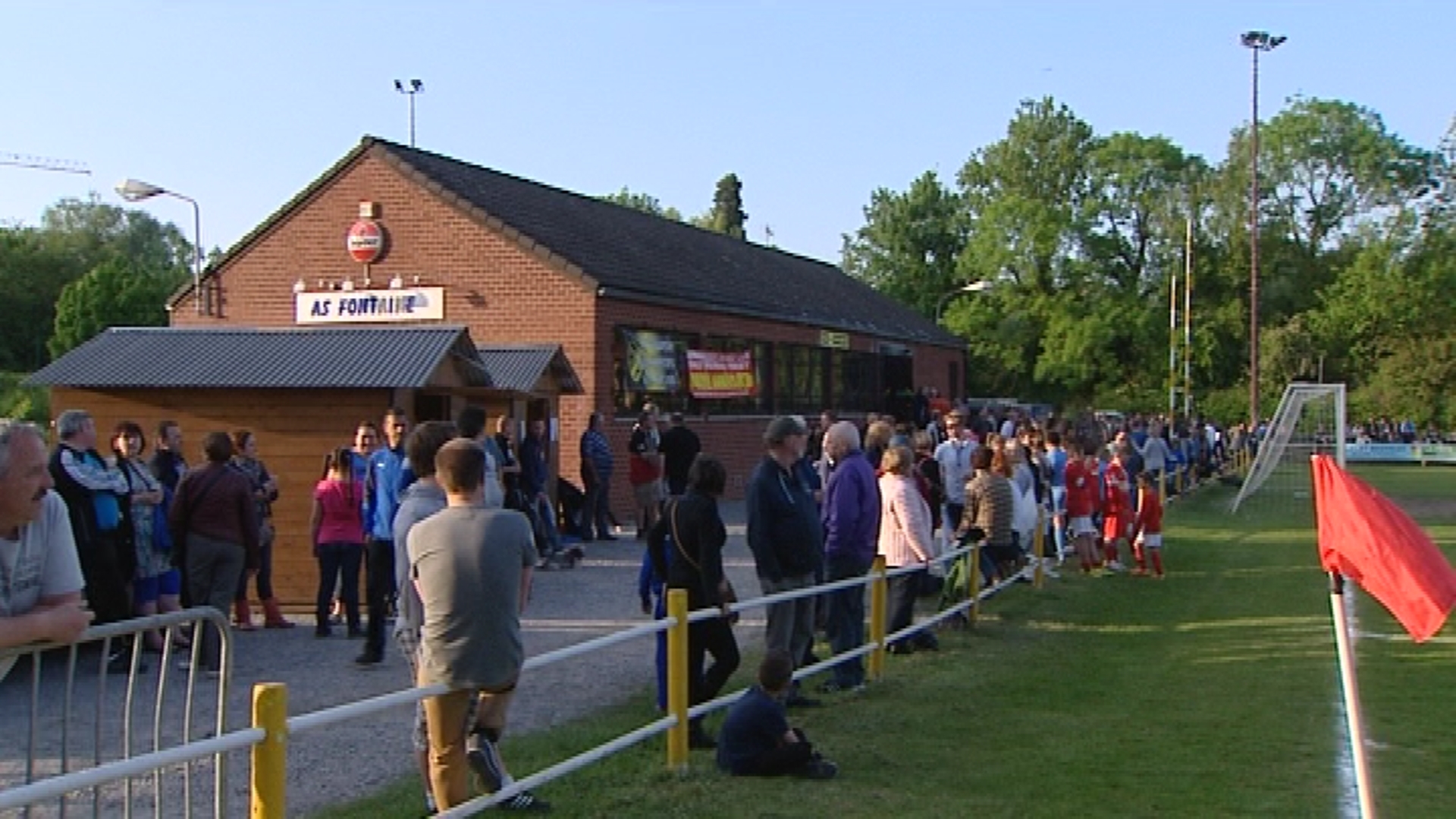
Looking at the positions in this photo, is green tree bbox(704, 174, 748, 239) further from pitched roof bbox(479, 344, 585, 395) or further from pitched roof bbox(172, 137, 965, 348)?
pitched roof bbox(479, 344, 585, 395)

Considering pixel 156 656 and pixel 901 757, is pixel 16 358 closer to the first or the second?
pixel 156 656

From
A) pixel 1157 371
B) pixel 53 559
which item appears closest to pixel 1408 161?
pixel 1157 371

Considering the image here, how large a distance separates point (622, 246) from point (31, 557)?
2566 cm

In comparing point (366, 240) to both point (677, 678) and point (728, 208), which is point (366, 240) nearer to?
point (677, 678)

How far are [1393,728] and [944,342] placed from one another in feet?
127

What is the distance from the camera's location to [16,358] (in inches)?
2876

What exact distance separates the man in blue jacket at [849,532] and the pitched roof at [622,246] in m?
14.7

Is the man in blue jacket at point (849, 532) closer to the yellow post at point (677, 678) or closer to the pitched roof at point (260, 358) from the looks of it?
the yellow post at point (677, 678)

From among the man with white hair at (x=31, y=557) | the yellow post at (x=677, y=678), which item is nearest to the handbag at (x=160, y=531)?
the yellow post at (x=677, y=678)

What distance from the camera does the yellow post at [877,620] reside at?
439 inches

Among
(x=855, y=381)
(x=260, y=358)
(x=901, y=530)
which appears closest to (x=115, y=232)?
(x=855, y=381)

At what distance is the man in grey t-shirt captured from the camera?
6246mm

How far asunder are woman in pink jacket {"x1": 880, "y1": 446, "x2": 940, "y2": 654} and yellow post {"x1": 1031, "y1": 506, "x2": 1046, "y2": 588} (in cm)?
486

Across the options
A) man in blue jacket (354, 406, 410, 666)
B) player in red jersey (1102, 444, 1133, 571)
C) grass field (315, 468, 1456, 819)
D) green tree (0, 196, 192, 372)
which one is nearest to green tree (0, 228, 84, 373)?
green tree (0, 196, 192, 372)
